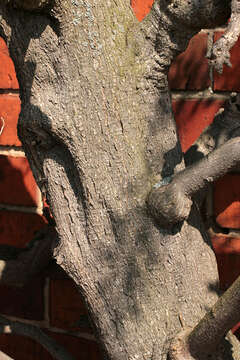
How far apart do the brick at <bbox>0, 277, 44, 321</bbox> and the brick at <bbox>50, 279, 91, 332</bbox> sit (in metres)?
0.04

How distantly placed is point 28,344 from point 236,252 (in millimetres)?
680

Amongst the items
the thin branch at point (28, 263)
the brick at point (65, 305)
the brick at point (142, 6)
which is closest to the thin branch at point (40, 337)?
the thin branch at point (28, 263)

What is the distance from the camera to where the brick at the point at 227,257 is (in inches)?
43.1

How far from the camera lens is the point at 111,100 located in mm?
737

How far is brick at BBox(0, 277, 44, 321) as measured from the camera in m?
1.38

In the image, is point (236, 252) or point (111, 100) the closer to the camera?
point (111, 100)

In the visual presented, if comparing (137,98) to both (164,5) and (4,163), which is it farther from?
(4,163)

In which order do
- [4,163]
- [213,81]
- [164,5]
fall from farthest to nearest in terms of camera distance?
[4,163] → [213,81] → [164,5]

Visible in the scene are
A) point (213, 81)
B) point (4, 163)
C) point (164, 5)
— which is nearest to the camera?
point (164, 5)

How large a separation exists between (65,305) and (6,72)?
25.0 inches

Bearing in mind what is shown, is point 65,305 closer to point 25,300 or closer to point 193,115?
point 25,300

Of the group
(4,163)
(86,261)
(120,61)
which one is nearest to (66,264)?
(86,261)

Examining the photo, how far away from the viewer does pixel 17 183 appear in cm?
137

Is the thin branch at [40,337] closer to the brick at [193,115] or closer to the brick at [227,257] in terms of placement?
the brick at [227,257]
